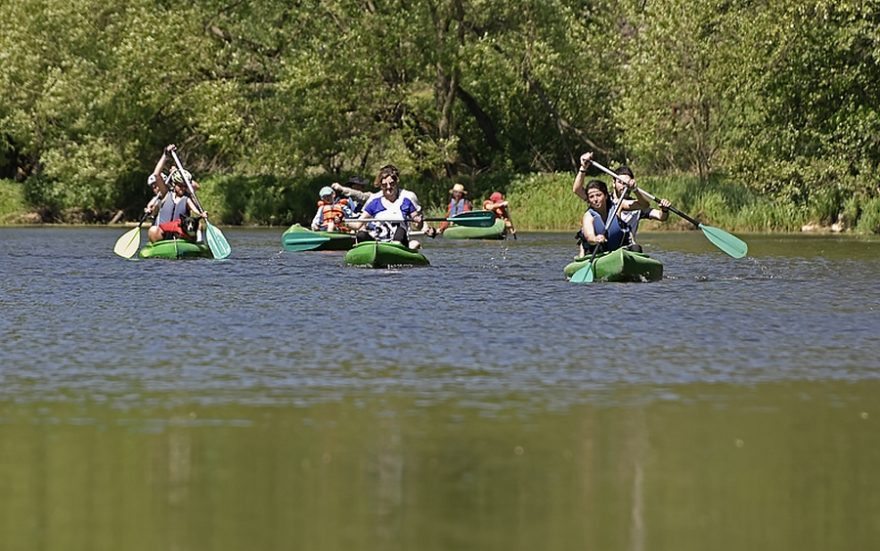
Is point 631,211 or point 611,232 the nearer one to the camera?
point 611,232

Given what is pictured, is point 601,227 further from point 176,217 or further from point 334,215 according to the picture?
point 334,215

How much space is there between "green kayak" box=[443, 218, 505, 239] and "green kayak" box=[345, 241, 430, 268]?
13.0m

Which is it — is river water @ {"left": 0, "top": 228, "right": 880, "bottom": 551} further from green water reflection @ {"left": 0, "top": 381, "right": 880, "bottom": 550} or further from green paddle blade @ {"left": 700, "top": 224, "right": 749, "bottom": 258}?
green paddle blade @ {"left": 700, "top": 224, "right": 749, "bottom": 258}

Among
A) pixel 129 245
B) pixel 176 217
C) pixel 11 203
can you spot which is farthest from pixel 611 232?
pixel 11 203

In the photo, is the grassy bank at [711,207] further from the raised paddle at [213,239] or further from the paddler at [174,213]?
the paddler at [174,213]

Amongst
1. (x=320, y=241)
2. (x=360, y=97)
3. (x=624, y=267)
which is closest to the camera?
(x=624, y=267)

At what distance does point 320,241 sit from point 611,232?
9.59 metres

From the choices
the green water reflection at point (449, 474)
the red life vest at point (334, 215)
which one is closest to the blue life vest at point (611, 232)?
the red life vest at point (334, 215)

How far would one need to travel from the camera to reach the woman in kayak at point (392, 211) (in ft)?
87.0

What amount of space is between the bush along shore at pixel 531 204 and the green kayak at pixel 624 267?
1657 centimetres

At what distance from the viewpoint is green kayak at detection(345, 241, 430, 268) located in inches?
1014

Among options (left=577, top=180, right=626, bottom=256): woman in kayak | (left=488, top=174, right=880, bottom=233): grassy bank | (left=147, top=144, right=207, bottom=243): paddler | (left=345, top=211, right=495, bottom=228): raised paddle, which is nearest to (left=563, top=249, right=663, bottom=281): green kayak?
(left=577, top=180, right=626, bottom=256): woman in kayak

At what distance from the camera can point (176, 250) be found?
28.8 metres

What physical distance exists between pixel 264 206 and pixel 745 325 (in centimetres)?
3841
